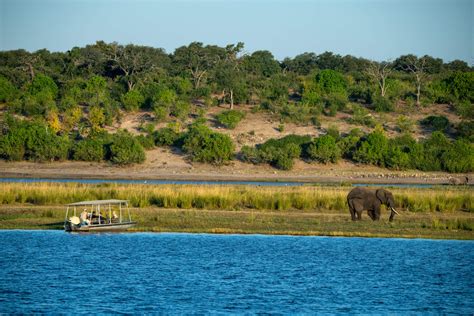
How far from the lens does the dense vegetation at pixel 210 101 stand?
70.4 metres

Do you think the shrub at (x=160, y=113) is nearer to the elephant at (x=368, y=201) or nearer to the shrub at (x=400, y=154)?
the shrub at (x=400, y=154)

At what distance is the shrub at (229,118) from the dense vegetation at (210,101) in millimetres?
130

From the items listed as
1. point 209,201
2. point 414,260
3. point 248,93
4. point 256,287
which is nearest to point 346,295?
point 256,287

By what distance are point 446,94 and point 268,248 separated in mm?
64594

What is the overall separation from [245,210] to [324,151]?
30623 millimetres

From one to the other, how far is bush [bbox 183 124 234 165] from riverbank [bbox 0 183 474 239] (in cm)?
2421

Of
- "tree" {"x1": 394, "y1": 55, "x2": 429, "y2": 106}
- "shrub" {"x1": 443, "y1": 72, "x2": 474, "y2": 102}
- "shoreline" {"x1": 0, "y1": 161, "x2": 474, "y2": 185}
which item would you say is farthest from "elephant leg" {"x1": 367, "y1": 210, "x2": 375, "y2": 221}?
"tree" {"x1": 394, "y1": 55, "x2": 429, "y2": 106}

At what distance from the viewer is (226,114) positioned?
79812 millimetres

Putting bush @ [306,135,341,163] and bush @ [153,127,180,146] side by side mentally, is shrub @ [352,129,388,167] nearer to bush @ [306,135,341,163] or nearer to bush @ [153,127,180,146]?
bush @ [306,135,341,163]

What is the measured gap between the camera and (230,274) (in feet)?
84.4

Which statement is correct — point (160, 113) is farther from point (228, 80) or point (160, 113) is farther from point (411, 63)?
point (411, 63)

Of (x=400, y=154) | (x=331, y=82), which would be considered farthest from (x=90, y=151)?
(x=331, y=82)

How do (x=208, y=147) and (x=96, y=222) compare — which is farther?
(x=208, y=147)

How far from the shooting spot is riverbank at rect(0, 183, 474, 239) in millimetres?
34250
